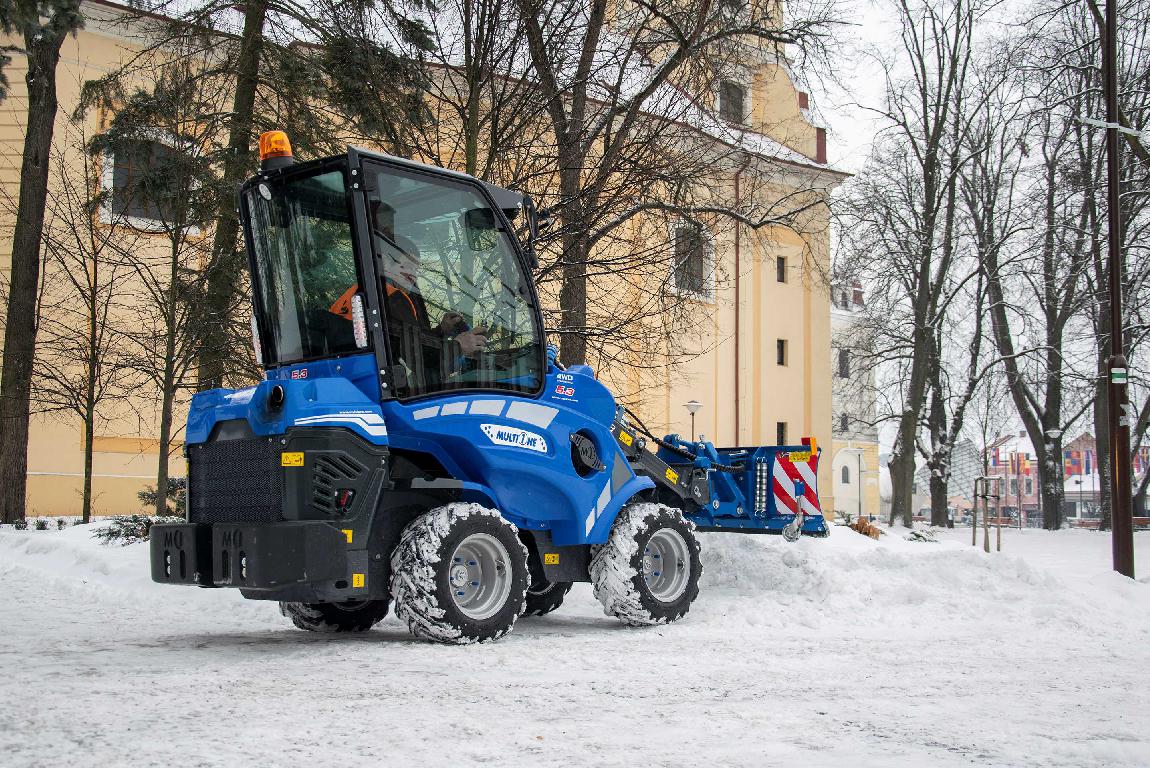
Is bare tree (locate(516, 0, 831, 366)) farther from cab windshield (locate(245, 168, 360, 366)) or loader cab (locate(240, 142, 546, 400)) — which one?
cab windshield (locate(245, 168, 360, 366))

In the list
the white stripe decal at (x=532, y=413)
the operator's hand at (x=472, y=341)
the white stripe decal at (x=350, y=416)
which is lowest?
the white stripe decal at (x=350, y=416)

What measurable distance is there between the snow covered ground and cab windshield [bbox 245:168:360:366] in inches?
82.7

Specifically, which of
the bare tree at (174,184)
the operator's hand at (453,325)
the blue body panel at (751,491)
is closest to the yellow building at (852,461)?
the bare tree at (174,184)

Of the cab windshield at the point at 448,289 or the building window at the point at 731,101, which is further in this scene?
the building window at the point at 731,101

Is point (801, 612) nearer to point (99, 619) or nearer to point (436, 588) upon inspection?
point (436, 588)

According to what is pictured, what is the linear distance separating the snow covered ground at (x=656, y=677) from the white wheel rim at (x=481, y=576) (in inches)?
16.3

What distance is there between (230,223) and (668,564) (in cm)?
928

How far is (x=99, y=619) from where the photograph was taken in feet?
31.6

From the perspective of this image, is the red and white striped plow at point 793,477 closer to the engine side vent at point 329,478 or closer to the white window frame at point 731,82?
the engine side vent at point 329,478

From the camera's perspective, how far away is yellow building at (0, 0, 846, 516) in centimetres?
1692

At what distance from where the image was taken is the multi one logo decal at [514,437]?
8.23 meters

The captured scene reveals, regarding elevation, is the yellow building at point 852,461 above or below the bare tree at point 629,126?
below

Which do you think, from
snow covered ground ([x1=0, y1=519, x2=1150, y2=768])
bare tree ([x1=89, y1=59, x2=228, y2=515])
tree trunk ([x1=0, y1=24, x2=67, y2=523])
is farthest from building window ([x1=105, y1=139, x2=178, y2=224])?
snow covered ground ([x1=0, y1=519, x2=1150, y2=768])

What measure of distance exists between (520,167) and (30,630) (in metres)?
7.77
